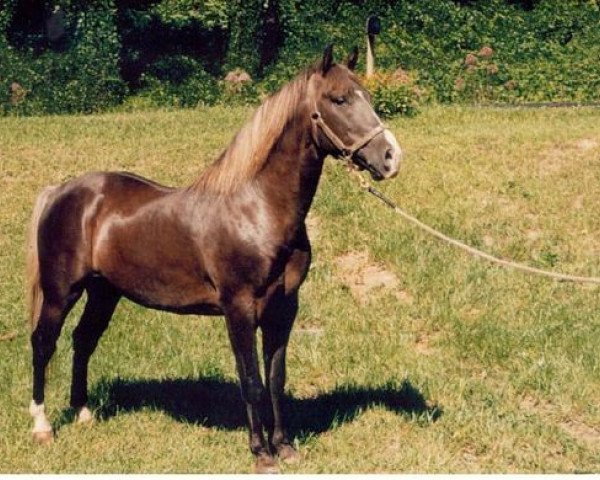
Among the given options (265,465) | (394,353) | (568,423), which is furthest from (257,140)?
(568,423)

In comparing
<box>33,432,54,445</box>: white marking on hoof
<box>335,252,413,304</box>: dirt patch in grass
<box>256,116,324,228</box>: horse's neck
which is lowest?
<box>335,252,413,304</box>: dirt patch in grass

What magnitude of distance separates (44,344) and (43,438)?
1.98 ft

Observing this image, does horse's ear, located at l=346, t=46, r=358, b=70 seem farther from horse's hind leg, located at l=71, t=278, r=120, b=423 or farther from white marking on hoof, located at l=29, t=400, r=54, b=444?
white marking on hoof, located at l=29, t=400, r=54, b=444

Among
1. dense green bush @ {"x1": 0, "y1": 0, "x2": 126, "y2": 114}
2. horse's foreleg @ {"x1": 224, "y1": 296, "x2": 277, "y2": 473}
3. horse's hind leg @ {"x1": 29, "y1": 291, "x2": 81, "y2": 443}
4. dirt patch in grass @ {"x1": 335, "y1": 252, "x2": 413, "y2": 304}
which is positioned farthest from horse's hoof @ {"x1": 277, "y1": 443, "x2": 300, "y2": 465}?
dense green bush @ {"x1": 0, "y1": 0, "x2": 126, "y2": 114}

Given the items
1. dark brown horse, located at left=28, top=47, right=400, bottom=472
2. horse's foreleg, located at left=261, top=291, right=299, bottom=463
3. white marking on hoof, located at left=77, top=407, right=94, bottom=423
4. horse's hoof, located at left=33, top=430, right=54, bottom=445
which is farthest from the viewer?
white marking on hoof, located at left=77, top=407, right=94, bottom=423

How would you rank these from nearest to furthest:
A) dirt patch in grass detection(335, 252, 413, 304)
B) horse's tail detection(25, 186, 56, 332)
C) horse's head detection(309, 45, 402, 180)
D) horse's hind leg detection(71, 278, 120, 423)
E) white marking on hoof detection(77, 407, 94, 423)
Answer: horse's head detection(309, 45, 402, 180), horse's tail detection(25, 186, 56, 332), white marking on hoof detection(77, 407, 94, 423), horse's hind leg detection(71, 278, 120, 423), dirt patch in grass detection(335, 252, 413, 304)

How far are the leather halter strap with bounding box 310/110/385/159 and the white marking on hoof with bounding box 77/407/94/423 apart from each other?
2582mm

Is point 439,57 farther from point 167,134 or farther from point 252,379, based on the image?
point 252,379

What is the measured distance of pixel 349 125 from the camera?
4.69 metres

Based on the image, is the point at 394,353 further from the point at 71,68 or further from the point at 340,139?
the point at 71,68

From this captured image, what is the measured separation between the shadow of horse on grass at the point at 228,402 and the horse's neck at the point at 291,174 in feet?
5.16

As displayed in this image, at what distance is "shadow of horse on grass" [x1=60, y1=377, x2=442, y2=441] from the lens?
5.84m

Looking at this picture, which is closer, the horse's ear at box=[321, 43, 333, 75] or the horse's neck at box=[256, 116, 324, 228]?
the horse's ear at box=[321, 43, 333, 75]

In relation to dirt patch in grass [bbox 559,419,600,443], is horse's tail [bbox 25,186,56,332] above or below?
above
